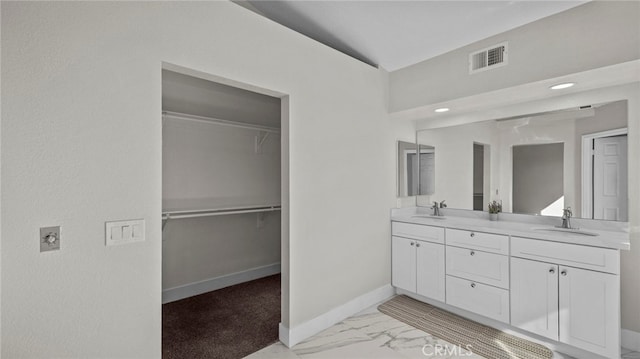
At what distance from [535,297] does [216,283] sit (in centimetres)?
302

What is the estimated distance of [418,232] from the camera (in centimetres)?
298

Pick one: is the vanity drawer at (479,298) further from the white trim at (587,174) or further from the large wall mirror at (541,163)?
the white trim at (587,174)

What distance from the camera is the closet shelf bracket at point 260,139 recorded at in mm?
3666

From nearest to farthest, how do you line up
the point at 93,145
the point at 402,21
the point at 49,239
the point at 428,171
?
the point at 49,239
the point at 93,145
the point at 402,21
the point at 428,171

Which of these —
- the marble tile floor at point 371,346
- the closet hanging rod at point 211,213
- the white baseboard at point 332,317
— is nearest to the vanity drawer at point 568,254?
the marble tile floor at point 371,346

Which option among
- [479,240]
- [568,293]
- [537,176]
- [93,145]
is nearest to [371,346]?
[479,240]

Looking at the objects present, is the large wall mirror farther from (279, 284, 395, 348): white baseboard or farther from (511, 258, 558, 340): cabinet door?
(279, 284, 395, 348): white baseboard

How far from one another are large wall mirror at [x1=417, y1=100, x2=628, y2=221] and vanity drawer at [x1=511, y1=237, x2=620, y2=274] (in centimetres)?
56

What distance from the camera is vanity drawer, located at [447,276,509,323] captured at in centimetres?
239

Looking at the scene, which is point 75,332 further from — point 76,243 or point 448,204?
point 448,204

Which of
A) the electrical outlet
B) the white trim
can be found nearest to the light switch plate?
the electrical outlet

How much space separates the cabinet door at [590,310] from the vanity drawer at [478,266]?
1.24 feet

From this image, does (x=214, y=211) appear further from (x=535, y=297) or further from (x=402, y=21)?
(x=535, y=297)

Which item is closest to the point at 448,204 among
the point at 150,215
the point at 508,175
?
the point at 508,175
